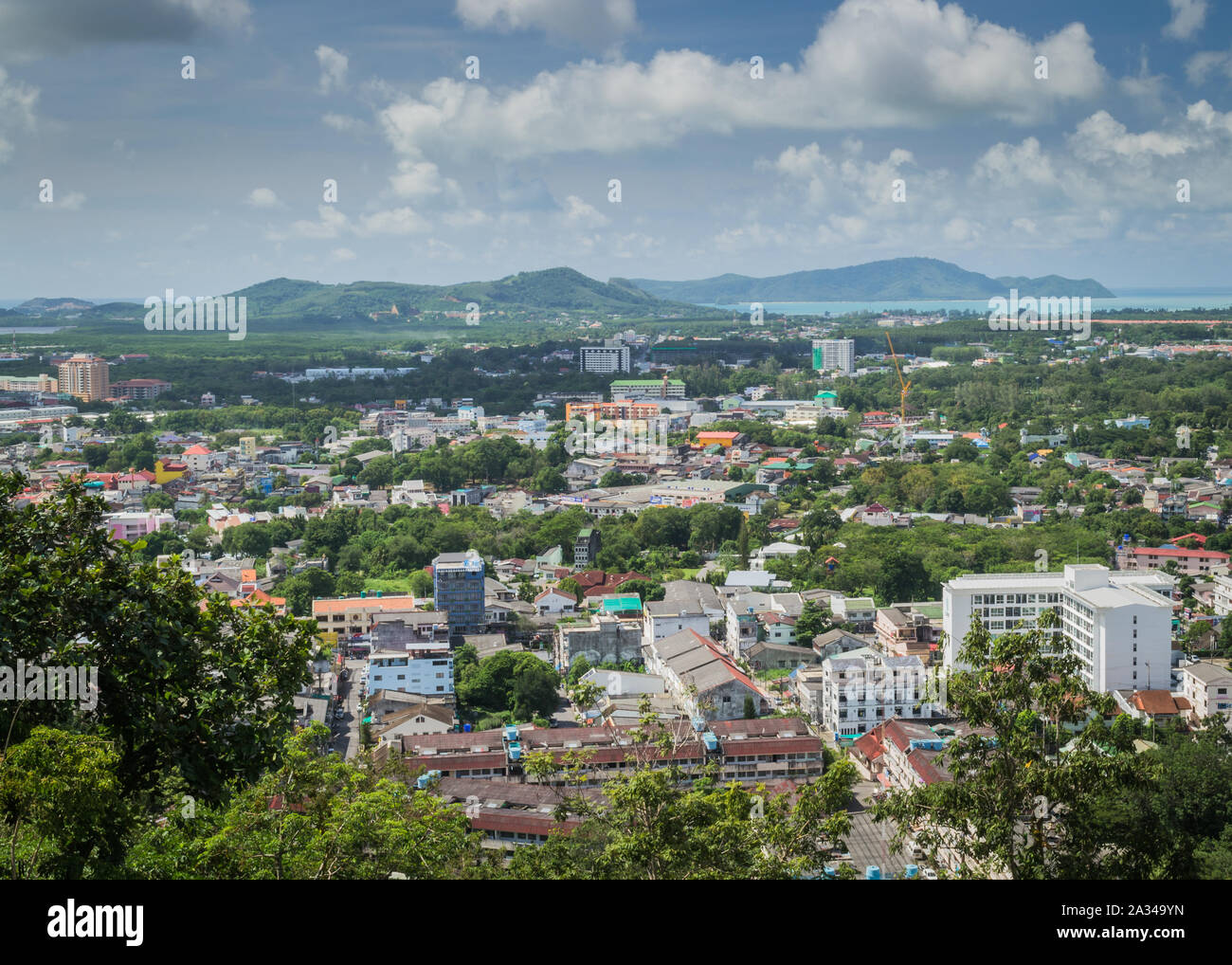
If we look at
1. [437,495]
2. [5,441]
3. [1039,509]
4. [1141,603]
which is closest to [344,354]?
[5,441]

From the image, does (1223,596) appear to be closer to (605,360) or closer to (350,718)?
(350,718)

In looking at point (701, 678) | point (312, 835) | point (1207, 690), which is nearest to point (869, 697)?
point (701, 678)

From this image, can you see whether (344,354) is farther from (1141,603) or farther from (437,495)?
(1141,603)

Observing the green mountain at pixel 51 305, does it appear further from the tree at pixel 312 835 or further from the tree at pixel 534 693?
the tree at pixel 312 835

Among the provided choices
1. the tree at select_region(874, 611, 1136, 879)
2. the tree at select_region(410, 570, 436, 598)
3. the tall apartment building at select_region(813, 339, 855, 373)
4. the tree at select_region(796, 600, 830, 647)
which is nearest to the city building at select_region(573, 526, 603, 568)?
the tree at select_region(410, 570, 436, 598)

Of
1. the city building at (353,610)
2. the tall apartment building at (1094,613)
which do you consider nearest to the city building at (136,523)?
the city building at (353,610)
